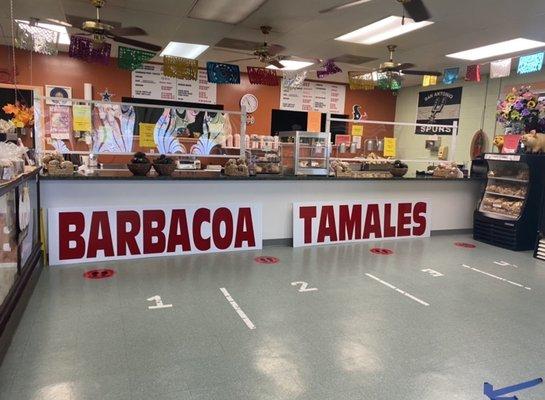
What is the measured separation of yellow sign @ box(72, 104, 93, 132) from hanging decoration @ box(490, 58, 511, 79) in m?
6.53

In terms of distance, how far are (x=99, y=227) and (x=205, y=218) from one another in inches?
47.2

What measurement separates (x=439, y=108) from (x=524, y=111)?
427 centimetres

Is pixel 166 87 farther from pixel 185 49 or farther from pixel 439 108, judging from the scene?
pixel 439 108

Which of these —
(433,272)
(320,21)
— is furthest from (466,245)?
(320,21)

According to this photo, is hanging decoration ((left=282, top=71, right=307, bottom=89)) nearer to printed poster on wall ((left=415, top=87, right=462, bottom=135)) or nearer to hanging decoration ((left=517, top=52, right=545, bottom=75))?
printed poster on wall ((left=415, top=87, right=462, bottom=135))

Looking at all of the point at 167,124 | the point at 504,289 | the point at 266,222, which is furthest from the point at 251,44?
the point at 504,289

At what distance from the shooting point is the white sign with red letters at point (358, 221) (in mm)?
5539

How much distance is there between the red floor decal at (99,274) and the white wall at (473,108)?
7731 millimetres

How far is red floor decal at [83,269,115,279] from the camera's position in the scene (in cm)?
402

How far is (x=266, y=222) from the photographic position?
18.0ft

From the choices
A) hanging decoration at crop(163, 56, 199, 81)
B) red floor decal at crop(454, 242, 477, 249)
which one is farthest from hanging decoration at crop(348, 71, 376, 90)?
red floor decal at crop(454, 242, 477, 249)

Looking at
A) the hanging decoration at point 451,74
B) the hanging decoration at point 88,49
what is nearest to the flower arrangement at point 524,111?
the hanging decoration at point 451,74

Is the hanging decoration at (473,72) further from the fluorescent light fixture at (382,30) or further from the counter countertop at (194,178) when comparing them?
the counter countertop at (194,178)

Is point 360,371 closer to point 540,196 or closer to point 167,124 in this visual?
point 167,124
